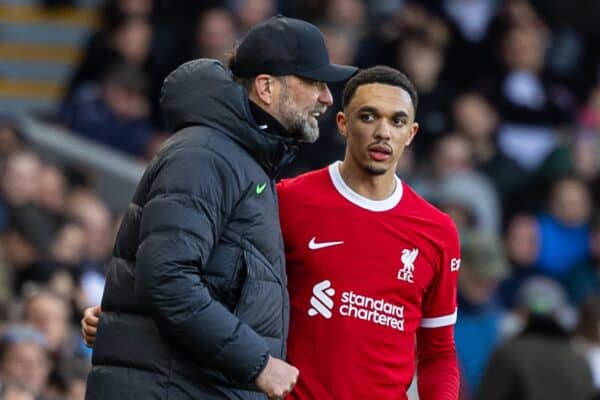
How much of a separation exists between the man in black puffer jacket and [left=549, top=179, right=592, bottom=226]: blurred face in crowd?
296 inches

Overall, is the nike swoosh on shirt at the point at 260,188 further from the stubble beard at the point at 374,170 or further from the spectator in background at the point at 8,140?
the spectator in background at the point at 8,140

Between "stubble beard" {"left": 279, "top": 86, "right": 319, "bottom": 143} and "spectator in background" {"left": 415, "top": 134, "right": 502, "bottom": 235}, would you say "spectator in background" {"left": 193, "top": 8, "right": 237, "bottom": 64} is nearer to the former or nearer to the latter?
"spectator in background" {"left": 415, "top": 134, "right": 502, "bottom": 235}

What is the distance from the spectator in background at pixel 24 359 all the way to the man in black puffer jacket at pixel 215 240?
349cm

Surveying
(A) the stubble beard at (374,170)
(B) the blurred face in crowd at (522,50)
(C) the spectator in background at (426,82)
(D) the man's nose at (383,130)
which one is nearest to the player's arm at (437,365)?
(A) the stubble beard at (374,170)

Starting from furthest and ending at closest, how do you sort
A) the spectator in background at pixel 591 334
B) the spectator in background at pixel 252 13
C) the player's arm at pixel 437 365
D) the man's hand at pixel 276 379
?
the spectator in background at pixel 252 13 → the spectator in background at pixel 591 334 → the player's arm at pixel 437 365 → the man's hand at pixel 276 379

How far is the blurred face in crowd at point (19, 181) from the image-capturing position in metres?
12.4

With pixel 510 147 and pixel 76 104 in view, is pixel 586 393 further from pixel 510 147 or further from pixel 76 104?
pixel 76 104

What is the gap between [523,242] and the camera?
43.9ft

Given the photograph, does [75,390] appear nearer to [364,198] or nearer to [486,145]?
[364,198]

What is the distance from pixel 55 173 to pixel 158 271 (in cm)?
721

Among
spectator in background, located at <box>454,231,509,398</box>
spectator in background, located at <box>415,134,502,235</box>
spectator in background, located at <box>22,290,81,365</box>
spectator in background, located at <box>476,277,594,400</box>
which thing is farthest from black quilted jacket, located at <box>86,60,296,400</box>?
spectator in background, located at <box>415,134,502,235</box>

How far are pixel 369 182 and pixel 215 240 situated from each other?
91 cm

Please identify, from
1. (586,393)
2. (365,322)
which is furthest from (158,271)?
(586,393)

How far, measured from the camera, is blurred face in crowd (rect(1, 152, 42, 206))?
12352 millimetres
